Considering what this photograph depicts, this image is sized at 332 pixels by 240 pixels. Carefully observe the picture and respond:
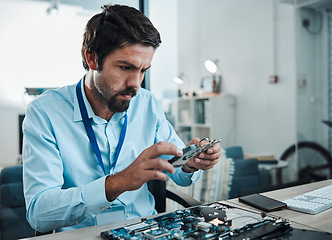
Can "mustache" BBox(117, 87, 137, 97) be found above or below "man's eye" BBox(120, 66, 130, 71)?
below

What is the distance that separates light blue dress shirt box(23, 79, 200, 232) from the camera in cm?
104

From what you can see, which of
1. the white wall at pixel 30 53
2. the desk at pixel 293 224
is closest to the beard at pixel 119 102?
the desk at pixel 293 224

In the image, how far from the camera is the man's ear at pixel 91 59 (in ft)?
4.19

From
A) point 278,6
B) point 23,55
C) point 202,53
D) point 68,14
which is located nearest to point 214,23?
point 202,53

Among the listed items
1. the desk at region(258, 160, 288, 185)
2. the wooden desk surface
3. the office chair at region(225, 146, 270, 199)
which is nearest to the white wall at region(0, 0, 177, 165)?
the wooden desk surface

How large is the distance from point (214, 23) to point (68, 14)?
261cm

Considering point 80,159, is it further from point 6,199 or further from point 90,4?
point 90,4

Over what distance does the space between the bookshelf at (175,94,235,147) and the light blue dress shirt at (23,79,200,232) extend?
7.91ft

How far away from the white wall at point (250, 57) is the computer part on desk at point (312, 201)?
9.26 feet

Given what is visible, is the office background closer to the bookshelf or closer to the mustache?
the bookshelf

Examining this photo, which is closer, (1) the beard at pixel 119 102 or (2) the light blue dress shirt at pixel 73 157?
(2) the light blue dress shirt at pixel 73 157

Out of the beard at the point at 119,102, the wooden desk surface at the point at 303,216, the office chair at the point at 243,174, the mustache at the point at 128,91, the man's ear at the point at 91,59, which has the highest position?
the man's ear at the point at 91,59

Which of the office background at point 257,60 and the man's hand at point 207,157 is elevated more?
the office background at point 257,60

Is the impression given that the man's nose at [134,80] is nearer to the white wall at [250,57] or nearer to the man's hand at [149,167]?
the man's hand at [149,167]
